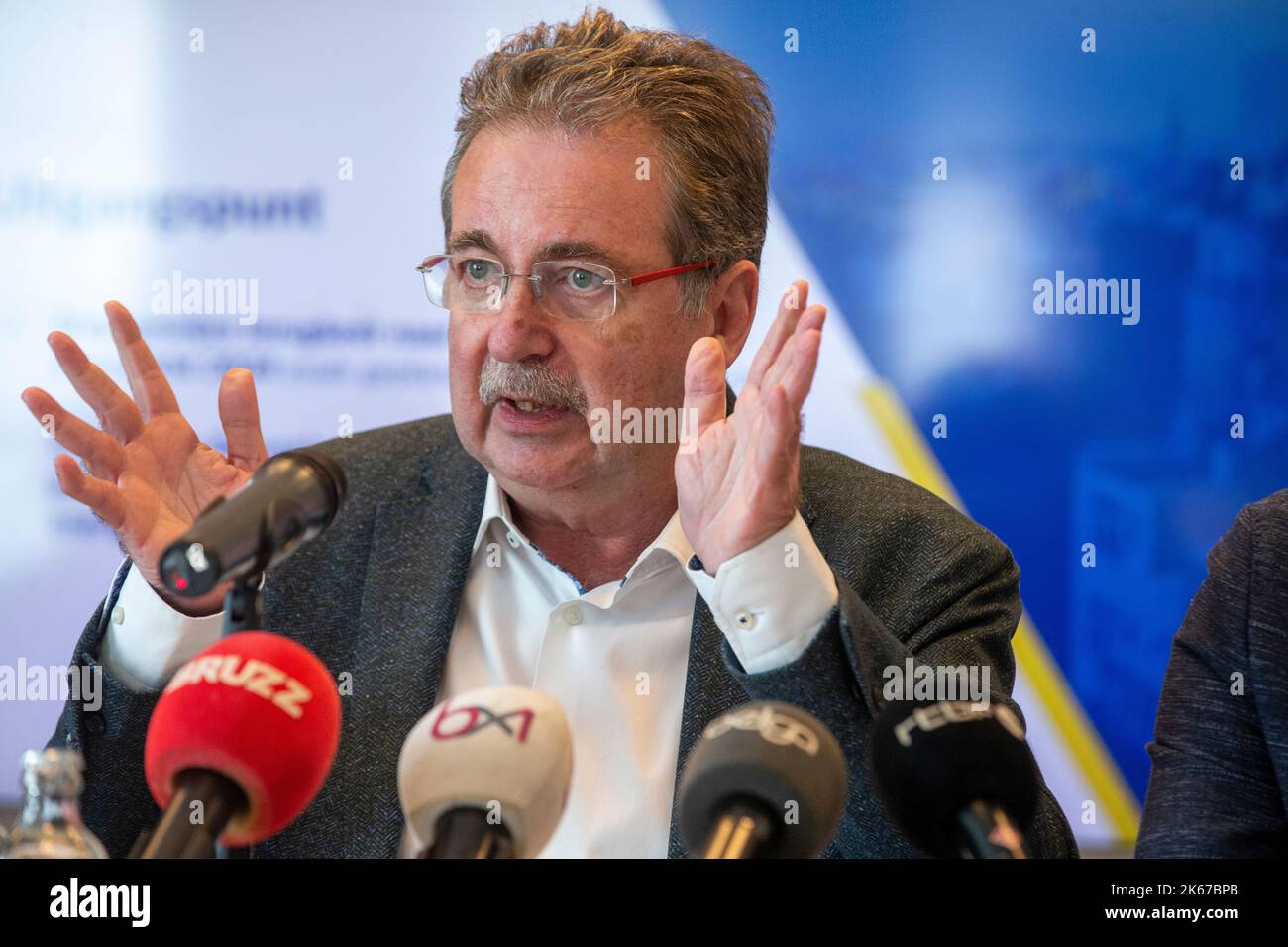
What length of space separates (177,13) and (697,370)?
234 cm

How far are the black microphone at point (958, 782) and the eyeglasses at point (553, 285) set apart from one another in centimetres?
107

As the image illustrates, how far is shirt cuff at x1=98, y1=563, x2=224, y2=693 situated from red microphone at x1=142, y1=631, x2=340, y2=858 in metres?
0.73

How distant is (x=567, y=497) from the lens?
201 centimetres

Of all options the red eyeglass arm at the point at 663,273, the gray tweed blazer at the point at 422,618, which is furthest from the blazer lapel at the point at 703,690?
the red eyeglass arm at the point at 663,273

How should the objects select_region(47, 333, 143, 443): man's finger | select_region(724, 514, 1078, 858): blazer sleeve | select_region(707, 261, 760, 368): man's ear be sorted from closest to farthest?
1. select_region(724, 514, 1078, 858): blazer sleeve
2. select_region(47, 333, 143, 443): man's finger
3. select_region(707, 261, 760, 368): man's ear

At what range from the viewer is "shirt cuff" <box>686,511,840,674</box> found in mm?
1456

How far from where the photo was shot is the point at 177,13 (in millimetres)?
3346

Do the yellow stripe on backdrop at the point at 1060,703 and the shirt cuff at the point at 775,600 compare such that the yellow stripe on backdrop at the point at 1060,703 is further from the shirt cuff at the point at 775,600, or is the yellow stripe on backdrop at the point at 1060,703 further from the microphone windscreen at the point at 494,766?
the microphone windscreen at the point at 494,766

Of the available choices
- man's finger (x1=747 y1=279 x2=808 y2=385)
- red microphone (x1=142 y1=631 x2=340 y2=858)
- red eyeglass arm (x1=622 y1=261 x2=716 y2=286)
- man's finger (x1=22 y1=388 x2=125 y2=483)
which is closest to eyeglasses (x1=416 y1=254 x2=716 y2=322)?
red eyeglass arm (x1=622 y1=261 x2=716 y2=286)

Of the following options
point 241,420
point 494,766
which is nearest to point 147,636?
point 241,420

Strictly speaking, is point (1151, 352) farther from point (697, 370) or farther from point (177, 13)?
point (177, 13)

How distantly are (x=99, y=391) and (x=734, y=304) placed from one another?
0.99m

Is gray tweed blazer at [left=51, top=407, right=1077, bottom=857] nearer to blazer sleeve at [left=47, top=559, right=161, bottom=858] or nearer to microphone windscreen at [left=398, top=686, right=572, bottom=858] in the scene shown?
blazer sleeve at [left=47, top=559, right=161, bottom=858]

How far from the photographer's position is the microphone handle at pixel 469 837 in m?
0.92
